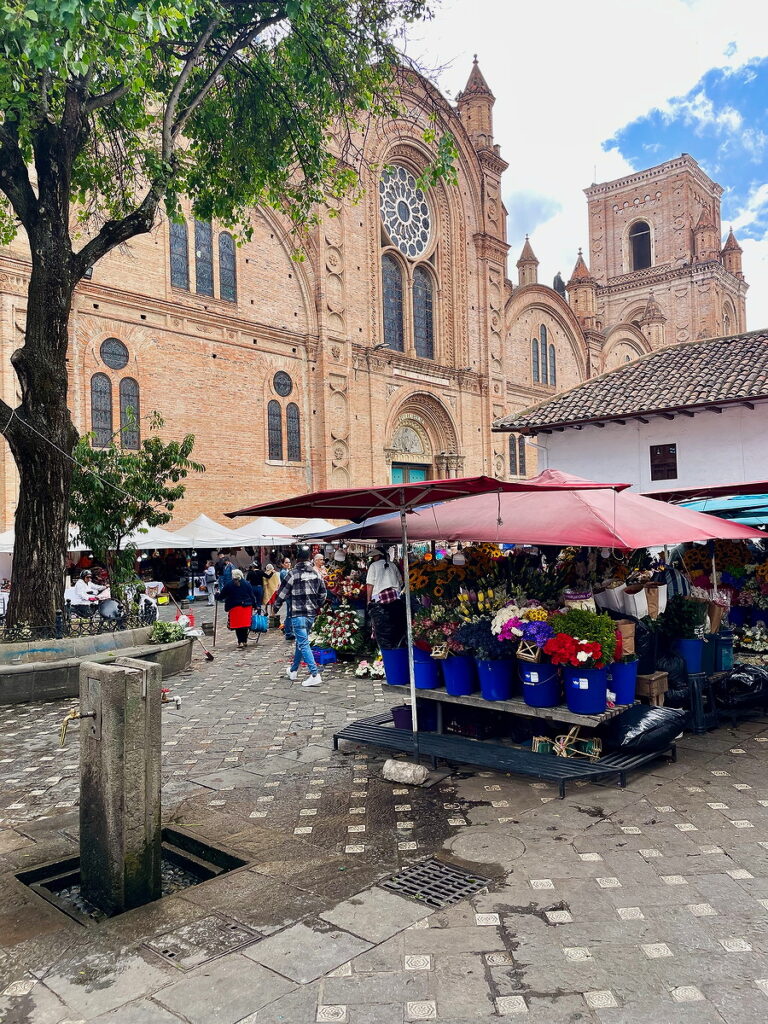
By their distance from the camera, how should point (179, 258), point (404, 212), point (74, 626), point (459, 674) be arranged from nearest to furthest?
point (459, 674), point (74, 626), point (179, 258), point (404, 212)

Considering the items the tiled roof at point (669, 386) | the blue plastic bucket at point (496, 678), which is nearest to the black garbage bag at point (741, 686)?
the blue plastic bucket at point (496, 678)

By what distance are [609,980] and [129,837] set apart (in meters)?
2.63

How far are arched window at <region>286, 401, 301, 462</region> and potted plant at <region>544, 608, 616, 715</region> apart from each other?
2190 centimetres

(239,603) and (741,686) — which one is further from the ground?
(239,603)

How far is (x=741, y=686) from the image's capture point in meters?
8.06

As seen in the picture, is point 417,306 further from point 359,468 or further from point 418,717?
point 418,717

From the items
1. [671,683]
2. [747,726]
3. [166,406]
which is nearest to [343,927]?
[671,683]

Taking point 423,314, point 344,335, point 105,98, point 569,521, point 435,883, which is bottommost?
point 435,883

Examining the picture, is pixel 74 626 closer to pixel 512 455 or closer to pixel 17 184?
pixel 17 184

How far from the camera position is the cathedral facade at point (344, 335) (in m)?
22.6

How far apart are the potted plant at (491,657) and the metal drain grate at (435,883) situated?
2.04 meters

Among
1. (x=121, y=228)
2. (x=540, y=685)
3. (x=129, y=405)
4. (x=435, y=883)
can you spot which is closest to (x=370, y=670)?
(x=540, y=685)

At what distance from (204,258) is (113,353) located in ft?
16.7

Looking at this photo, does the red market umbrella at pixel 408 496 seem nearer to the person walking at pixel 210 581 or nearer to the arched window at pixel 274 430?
the person walking at pixel 210 581
